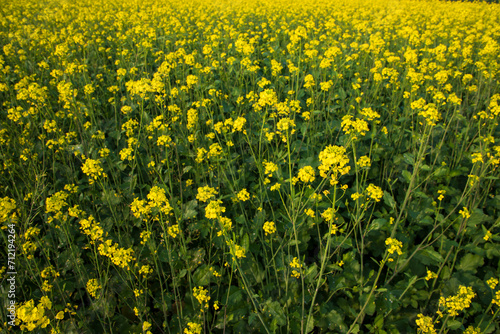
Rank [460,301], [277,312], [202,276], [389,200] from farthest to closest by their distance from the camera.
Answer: [389,200] < [202,276] < [277,312] < [460,301]

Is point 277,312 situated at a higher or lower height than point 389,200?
lower

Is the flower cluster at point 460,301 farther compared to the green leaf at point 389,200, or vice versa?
the green leaf at point 389,200

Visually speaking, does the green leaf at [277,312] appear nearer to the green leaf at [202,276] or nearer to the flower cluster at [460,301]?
the green leaf at [202,276]

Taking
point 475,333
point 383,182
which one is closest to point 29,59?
point 383,182

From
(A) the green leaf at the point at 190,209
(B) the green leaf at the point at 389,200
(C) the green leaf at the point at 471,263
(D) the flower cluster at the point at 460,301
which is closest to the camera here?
(D) the flower cluster at the point at 460,301

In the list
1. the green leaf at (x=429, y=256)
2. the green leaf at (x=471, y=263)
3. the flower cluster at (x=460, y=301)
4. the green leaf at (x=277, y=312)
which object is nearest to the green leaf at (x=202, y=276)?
the green leaf at (x=277, y=312)

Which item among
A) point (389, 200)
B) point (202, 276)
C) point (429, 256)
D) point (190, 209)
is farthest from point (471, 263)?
point (190, 209)

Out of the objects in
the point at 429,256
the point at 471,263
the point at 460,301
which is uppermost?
the point at 460,301

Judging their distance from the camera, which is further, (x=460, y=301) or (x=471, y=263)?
(x=471, y=263)

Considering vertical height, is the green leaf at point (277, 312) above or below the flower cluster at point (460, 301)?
below

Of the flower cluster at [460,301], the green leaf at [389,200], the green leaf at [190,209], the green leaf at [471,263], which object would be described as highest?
the green leaf at [389,200]

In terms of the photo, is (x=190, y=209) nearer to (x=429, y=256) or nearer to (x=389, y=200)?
(x=389, y=200)

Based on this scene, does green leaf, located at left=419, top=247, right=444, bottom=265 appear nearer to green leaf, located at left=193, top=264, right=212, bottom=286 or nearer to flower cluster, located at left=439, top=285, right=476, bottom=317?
flower cluster, located at left=439, top=285, right=476, bottom=317

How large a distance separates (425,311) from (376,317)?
17.4 inches
